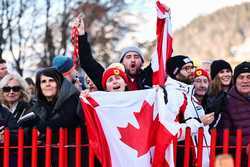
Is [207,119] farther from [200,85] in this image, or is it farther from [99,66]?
[99,66]

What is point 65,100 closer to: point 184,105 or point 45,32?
point 184,105

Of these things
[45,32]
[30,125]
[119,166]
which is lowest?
[119,166]

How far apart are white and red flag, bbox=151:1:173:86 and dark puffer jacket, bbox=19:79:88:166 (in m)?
0.90

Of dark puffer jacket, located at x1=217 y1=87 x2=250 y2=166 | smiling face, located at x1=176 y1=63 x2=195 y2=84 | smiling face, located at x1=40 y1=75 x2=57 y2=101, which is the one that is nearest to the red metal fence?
dark puffer jacket, located at x1=217 y1=87 x2=250 y2=166

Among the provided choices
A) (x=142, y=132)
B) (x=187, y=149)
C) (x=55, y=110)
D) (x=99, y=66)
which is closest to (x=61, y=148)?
(x=55, y=110)

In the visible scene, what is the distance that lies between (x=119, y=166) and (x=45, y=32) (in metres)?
20.4

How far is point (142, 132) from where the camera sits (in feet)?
20.8

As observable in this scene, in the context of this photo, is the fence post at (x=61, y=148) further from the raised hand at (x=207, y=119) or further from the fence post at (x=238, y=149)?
the fence post at (x=238, y=149)

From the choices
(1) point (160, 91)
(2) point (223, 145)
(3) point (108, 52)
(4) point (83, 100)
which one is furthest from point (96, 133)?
(3) point (108, 52)

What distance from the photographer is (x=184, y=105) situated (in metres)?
6.37

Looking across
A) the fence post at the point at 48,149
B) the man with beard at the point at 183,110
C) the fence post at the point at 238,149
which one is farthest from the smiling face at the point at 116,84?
the fence post at the point at 238,149

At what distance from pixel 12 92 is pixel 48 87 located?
0.61 m

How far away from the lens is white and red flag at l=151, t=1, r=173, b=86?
Result: 6500 millimetres

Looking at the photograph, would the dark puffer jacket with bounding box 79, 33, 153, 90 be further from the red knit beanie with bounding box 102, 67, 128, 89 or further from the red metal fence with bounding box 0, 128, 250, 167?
the red metal fence with bounding box 0, 128, 250, 167
